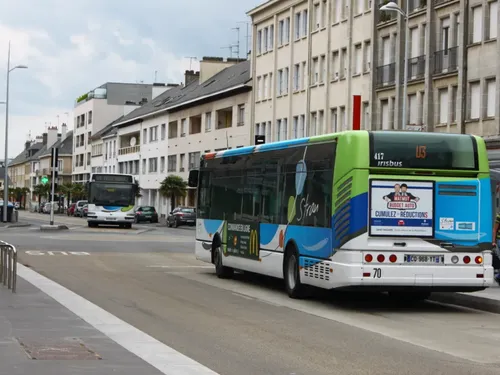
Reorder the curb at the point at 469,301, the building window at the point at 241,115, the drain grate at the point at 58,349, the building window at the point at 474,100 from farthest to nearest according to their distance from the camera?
the building window at the point at 241,115 → the building window at the point at 474,100 → the curb at the point at 469,301 → the drain grate at the point at 58,349

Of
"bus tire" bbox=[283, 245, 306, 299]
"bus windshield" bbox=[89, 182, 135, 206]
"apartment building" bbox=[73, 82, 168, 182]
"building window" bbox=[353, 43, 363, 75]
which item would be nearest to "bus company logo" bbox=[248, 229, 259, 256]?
"bus tire" bbox=[283, 245, 306, 299]

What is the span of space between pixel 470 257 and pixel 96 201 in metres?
49.1

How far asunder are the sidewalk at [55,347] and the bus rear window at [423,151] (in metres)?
5.31

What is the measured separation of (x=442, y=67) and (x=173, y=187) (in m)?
44.0

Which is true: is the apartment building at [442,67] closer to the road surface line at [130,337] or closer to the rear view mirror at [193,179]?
the rear view mirror at [193,179]

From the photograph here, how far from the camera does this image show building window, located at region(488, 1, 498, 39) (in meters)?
47.0

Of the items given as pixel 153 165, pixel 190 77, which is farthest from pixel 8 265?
pixel 190 77

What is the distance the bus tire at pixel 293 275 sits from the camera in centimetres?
1919

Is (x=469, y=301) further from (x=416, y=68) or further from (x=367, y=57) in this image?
(x=367, y=57)

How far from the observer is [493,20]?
47.2 metres

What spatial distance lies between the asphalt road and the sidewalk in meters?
0.77

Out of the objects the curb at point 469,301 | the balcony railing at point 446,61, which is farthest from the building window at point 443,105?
the curb at point 469,301

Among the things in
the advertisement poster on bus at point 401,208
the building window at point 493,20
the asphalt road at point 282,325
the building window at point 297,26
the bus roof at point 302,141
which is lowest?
the asphalt road at point 282,325

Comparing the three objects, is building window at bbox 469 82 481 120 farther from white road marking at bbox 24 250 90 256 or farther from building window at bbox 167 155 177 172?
building window at bbox 167 155 177 172
